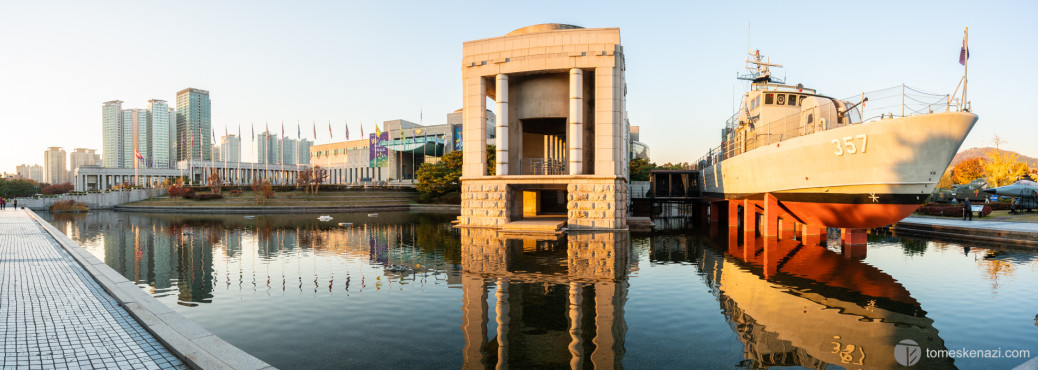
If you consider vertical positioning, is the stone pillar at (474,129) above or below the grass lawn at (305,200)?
above

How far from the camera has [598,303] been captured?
11883mm

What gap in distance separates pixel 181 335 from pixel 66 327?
119 inches

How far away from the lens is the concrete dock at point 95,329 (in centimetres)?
710

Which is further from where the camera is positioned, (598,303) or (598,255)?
(598,255)

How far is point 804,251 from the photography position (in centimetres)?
2186

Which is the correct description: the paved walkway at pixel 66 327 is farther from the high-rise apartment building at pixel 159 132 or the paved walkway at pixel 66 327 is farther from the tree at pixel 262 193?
the high-rise apartment building at pixel 159 132

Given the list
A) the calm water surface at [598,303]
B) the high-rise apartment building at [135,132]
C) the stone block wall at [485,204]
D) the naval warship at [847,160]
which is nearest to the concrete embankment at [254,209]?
the stone block wall at [485,204]

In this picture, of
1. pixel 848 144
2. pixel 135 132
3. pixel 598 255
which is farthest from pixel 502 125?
pixel 135 132

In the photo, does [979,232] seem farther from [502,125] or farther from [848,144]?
[502,125]

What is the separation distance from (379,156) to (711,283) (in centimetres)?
10545

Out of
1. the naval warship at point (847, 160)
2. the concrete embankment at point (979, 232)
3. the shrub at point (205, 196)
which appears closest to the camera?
the naval warship at point (847, 160)

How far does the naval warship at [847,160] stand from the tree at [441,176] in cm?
4877

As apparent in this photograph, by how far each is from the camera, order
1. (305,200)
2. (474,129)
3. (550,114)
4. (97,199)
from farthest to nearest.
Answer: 1. (305,200)
2. (97,199)
3. (550,114)
4. (474,129)

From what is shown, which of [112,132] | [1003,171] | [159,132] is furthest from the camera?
[159,132]
